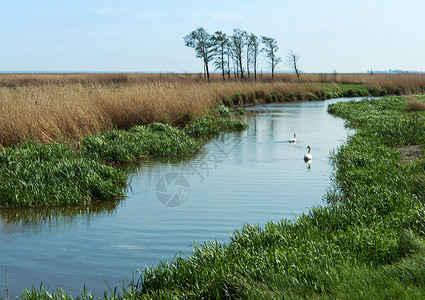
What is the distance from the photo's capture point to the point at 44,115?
12.6 metres

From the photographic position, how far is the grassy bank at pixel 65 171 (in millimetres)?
8656

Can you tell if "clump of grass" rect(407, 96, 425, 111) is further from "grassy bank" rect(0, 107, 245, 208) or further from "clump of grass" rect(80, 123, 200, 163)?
"grassy bank" rect(0, 107, 245, 208)

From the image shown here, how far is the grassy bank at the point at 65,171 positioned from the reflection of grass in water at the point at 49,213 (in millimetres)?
173

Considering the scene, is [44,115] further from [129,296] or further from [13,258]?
[129,296]

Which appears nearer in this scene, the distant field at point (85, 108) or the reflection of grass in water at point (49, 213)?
the reflection of grass in water at point (49, 213)

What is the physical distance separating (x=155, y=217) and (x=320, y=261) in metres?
3.81

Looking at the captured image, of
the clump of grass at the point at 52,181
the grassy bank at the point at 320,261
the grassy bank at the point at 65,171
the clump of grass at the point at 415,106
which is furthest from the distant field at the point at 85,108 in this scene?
the clump of grass at the point at 415,106

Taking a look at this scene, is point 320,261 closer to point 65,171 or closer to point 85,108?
point 65,171

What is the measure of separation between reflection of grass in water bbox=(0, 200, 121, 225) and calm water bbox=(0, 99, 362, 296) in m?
0.02

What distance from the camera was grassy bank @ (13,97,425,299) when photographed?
163 inches

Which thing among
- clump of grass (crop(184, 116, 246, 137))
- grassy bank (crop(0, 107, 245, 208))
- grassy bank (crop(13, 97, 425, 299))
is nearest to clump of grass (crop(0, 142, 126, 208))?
grassy bank (crop(0, 107, 245, 208))

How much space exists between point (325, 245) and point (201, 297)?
5.29 feet

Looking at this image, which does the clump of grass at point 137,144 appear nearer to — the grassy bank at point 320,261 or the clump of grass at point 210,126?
the clump of grass at point 210,126

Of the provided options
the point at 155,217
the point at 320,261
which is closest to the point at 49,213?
the point at 155,217
